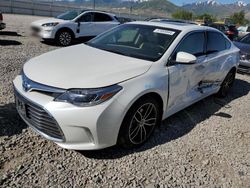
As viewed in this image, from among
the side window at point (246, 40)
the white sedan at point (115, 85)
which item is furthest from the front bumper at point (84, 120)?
the side window at point (246, 40)

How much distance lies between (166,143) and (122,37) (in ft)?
6.10

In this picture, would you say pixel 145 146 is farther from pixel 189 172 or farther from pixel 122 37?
pixel 122 37

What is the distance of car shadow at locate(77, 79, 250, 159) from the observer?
326 centimetres

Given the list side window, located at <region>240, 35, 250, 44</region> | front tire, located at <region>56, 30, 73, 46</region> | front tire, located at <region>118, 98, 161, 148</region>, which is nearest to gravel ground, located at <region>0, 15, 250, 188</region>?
front tire, located at <region>118, 98, 161, 148</region>

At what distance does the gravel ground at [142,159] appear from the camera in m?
2.82

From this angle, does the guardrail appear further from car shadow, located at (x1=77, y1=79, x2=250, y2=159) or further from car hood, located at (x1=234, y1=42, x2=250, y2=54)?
car shadow, located at (x1=77, y1=79, x2=250, y2=159)

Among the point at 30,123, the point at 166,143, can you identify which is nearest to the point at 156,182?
the point at 166,143

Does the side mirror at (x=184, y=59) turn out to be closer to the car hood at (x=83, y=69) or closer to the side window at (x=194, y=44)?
the side window at (x=194, y=44)

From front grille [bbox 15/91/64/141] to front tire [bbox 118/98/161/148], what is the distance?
734 millimetres

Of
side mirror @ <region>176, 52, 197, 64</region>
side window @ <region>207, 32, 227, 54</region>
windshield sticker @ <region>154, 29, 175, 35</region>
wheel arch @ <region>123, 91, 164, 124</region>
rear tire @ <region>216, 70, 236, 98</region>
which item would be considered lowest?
rear tire @ <region>216, 70, 236, 98</region>

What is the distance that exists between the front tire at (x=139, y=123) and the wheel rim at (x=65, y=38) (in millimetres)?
7656

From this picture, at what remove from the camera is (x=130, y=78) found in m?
3.03

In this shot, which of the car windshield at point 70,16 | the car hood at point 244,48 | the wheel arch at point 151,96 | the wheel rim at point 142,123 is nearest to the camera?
the wheel arch at point 151,96

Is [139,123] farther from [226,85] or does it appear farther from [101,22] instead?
[101,22]
